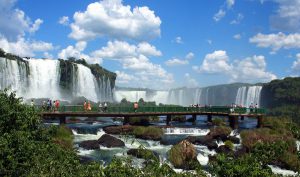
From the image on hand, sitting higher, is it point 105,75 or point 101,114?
point 105,75

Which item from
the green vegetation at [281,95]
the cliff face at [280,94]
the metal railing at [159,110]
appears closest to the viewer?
the metal railing at [159,110]

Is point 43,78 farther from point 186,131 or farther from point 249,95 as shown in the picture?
point 249,95

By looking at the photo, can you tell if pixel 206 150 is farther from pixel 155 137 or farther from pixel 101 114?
pixel 101 114

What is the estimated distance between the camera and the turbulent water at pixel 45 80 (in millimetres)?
71938

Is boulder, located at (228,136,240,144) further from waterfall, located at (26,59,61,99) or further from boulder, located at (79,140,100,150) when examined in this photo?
waterfall, located at (26,59,61,99)

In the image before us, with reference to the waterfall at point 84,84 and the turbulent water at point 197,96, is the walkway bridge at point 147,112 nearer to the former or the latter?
the waterfall at point 84,84

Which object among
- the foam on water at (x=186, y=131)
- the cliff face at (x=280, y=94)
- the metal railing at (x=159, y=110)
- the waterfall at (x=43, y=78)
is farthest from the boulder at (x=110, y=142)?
the cliff face at (x=280, y=94)

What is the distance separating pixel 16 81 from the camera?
242 ft

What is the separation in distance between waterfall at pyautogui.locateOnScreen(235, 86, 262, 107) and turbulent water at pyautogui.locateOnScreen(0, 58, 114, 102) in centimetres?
4454

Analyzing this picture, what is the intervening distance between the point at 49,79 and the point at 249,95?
220 ft

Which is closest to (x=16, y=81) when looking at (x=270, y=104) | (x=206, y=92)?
(x=270, y=104)

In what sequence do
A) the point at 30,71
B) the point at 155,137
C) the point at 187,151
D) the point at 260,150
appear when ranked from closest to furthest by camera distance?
the point at 260,150 < the point at 187,151 < the point at 155,137 < the point at 30,71

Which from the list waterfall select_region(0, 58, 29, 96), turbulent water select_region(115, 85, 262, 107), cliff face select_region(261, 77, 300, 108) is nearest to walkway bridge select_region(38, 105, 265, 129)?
waterfall select_region(0, 58, 29, 96)

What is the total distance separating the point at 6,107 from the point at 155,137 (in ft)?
84.7
